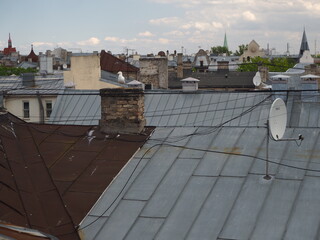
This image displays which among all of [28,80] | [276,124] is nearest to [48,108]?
[28,80]

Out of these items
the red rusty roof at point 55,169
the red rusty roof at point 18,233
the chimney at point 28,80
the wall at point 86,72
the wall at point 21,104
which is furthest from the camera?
the chimney at point 28,80

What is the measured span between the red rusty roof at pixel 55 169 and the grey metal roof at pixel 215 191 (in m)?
0.29

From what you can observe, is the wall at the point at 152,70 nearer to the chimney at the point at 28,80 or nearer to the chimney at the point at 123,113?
the chimney at the point at 28,80

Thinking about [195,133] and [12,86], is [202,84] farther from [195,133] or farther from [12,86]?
[195,133]

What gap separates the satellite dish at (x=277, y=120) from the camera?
875 centimetres

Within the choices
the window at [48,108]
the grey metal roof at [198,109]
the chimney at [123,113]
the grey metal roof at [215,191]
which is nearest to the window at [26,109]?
the window at [48,108]

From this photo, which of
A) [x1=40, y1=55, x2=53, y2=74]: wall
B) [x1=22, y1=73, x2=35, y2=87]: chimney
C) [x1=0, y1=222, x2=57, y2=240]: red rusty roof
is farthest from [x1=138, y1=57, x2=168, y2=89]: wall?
[x1=0, y1=222, x2=57, y2=240]: red rusty roof

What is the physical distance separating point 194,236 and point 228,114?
13.9 meters

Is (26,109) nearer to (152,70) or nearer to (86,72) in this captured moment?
(86,72)

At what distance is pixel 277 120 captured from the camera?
890 cm

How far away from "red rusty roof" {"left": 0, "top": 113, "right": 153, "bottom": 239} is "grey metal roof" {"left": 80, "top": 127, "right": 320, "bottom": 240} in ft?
0.96

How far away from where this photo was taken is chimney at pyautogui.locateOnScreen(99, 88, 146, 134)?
36.5ft

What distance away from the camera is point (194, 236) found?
7.40 metres

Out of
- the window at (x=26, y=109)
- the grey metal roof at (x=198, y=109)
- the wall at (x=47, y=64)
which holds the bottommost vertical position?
the window at (x=26, y=109)
